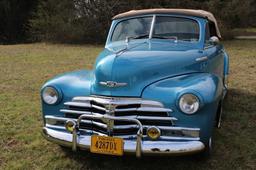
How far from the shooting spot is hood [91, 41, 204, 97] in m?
4.26

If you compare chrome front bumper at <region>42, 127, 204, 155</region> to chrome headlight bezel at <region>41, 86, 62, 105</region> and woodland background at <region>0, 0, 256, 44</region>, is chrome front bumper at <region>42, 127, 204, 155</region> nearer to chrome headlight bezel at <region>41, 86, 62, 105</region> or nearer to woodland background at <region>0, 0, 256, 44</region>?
chrome headlight bezel at <region>41, 86, 62, 105</region>

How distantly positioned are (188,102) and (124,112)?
64 cm

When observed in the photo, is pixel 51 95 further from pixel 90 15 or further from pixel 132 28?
pixel 90 15

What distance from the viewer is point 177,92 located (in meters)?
4.10

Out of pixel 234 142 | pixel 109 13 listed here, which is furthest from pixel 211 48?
pixel 109 13

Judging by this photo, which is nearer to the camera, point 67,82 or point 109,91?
point 109,91

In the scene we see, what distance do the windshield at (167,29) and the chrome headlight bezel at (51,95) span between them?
149cm

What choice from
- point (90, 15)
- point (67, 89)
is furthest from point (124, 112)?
point (90, 15)

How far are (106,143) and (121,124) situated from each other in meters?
0.26

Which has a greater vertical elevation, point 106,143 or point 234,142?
point 106,143

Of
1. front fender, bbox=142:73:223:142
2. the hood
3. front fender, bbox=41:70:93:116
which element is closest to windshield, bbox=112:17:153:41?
the hood

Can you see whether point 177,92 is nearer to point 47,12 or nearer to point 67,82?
point 67,82

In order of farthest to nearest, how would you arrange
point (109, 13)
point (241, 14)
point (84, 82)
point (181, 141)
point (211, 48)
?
1. point (241, 14)
2. point (109, 13)
3. point (211, 48)
4. point (84, 82)
5. point (181, 141)

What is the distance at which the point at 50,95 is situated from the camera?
457 centimetres
